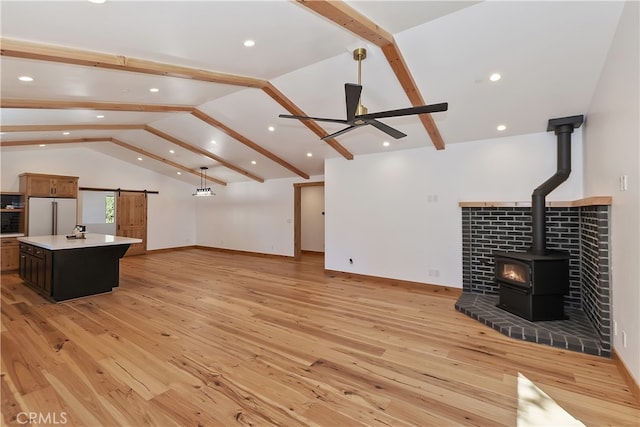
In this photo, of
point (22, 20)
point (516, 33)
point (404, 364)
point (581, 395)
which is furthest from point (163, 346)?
point (516, 33)

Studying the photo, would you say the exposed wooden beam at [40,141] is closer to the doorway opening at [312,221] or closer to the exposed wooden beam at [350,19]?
the doorway opening at [312,221]

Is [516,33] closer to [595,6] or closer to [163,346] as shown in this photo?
[595,6]

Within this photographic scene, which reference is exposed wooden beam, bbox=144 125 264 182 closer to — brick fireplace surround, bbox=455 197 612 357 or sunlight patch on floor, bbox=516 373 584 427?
brick fireplace surround, bbox=455 197 612 357

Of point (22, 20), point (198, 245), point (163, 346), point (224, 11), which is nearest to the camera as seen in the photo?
point (22, 20)

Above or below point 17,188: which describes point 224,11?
above

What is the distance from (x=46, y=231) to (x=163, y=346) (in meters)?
6.08

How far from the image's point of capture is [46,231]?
6711mm

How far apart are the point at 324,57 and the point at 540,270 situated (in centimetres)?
Answer: 366

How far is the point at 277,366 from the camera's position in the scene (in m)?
2.65

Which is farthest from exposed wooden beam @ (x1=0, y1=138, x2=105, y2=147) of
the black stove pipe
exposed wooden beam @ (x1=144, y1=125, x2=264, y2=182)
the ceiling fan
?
the black stove pipe

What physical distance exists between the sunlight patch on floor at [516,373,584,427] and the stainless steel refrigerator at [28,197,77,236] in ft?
29.7

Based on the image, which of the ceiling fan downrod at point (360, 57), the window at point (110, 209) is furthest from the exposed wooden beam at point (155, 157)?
the ceiling fan downrod at point (360, 57)

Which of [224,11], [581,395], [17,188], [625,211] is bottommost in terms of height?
[581,395]

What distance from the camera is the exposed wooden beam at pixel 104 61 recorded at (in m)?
2.47
